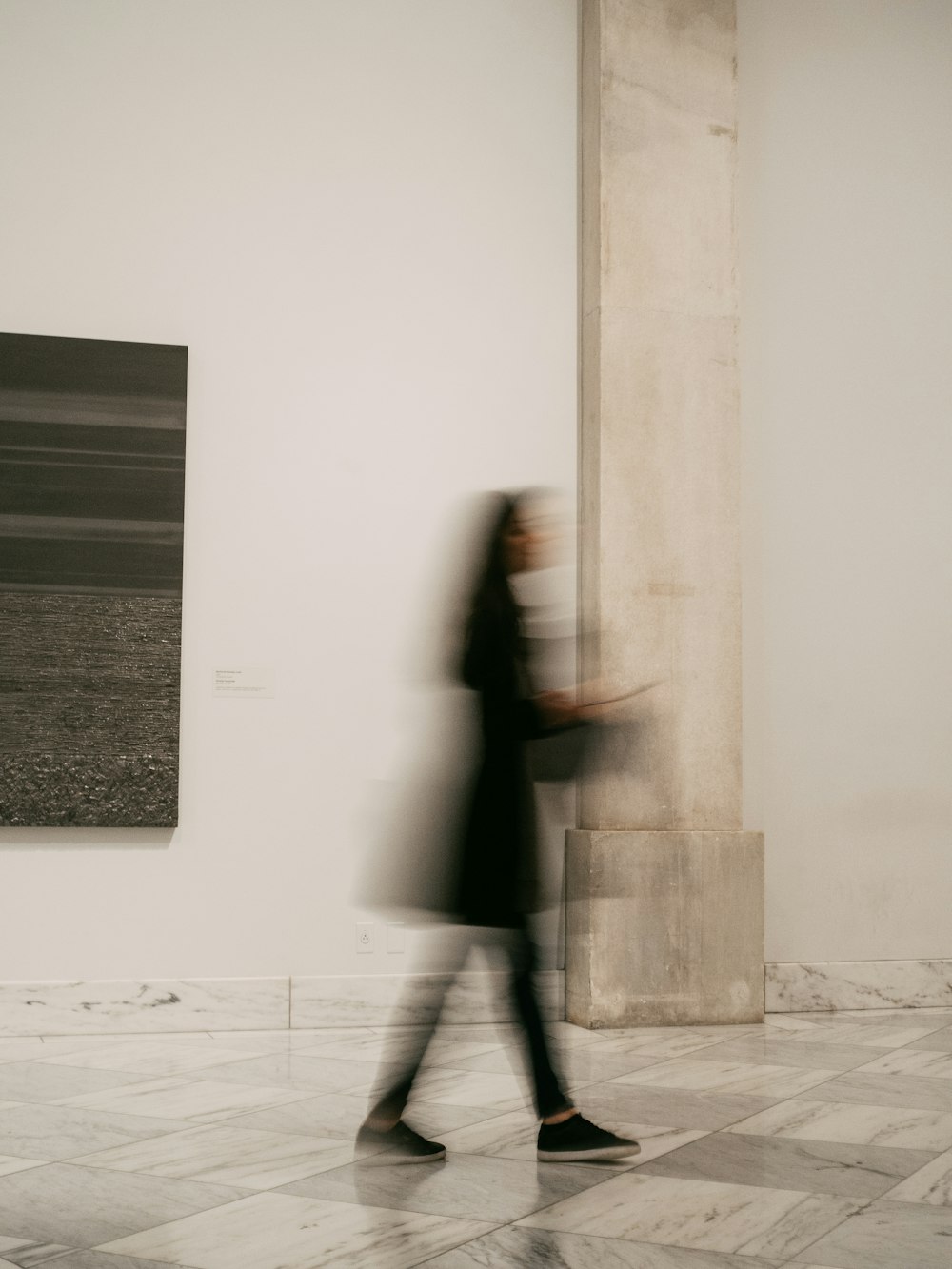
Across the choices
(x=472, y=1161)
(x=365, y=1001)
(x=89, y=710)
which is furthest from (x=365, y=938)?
Answer: (x=472, y=1161)

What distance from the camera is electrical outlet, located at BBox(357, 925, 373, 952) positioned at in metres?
5.28

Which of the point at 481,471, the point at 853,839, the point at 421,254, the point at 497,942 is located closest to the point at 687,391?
the point at 481,471

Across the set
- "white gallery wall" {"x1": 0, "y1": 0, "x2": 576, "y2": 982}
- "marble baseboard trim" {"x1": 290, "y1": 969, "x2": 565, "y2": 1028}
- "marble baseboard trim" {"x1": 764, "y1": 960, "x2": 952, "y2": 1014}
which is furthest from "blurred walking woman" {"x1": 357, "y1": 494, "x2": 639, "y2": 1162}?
"marble baseboard trim" {"x1": 764, "y1": 960, "x2": 952, "y2": 1014}

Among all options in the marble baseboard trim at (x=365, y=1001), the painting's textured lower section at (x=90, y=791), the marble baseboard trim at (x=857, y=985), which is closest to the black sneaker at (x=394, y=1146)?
the marble baseboard trim at (x=365, y=1001)

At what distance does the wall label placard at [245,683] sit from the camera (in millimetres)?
5262

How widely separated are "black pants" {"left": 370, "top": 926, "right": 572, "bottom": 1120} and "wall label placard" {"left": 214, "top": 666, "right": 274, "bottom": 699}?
7.90 feet

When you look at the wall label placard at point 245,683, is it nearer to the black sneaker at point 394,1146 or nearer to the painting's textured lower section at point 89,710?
the painting's textured lower section at point 89,710

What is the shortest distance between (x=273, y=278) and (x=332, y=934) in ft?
9.38

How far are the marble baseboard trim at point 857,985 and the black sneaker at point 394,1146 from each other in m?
3.03

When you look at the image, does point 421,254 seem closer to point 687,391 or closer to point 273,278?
point 273,278

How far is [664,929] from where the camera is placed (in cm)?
526

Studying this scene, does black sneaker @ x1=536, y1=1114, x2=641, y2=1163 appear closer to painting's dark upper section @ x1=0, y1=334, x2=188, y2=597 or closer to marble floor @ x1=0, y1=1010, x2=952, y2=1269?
marble floor @ x1=0, y1=1010, x2=952, y2=1269

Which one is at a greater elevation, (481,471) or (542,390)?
(542,390)

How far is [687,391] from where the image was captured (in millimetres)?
5629
